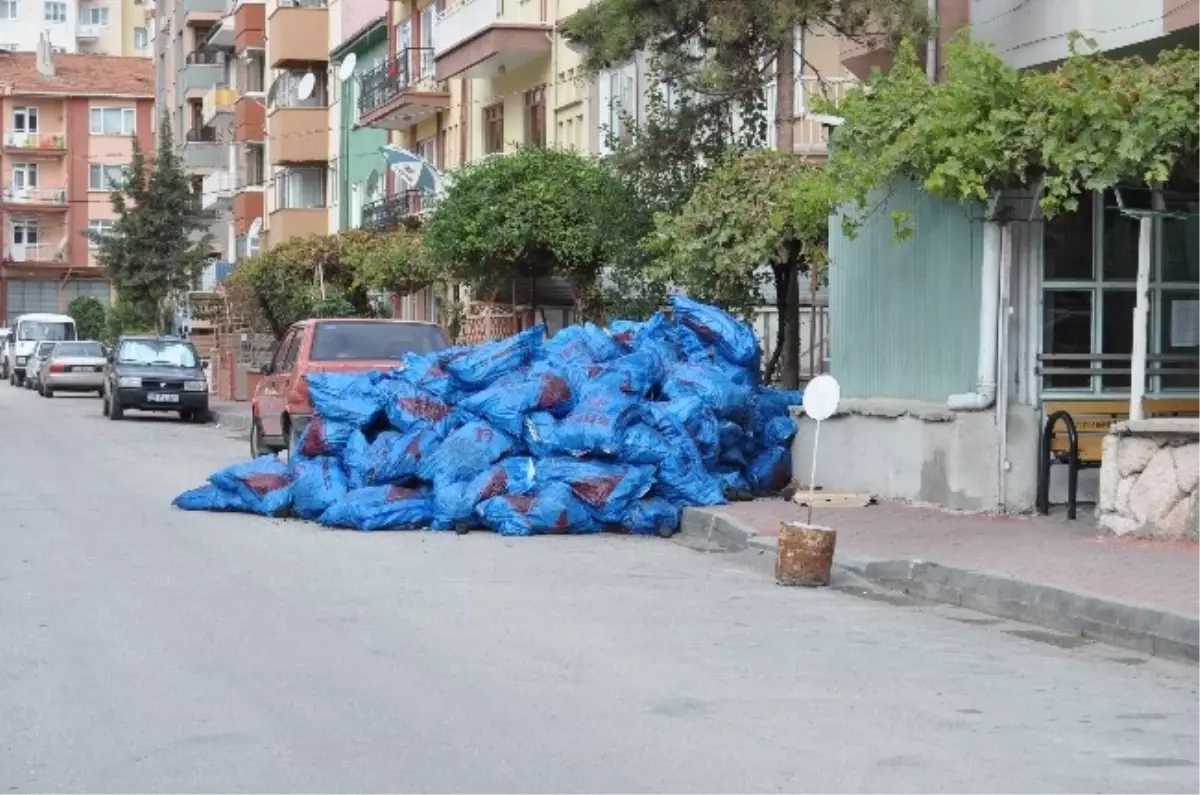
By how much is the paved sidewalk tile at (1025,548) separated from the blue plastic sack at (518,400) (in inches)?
70.8

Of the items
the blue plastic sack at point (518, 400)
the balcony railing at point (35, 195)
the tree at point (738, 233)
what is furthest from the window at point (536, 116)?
the balcony railing at point (35, 195)

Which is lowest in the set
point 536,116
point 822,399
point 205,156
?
point 822,399

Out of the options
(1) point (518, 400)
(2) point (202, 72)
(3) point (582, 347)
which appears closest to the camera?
(1) point (518, 400)

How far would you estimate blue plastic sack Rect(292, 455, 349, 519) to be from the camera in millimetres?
18500

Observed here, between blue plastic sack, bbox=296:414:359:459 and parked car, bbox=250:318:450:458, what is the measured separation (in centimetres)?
329

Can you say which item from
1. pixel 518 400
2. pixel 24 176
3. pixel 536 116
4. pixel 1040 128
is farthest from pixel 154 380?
pixel 24 176

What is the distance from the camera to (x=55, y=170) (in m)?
108

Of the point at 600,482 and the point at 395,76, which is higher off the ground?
the point at 395,76

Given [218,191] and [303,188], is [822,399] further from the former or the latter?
[218,191]

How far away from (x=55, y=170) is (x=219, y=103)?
30926 mm

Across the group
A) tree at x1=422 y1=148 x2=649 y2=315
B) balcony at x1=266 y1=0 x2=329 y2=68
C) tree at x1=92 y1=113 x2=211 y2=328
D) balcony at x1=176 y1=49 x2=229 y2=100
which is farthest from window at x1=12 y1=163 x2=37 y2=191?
tree at x1=422 y1=148 x2=649 y2=315

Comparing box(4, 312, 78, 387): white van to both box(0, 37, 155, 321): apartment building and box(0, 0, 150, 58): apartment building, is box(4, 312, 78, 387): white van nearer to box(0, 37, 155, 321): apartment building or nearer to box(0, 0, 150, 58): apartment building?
box(0, 37, 155, 321): apartment building

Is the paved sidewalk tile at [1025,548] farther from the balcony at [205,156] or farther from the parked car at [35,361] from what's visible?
the balcony at [205,156]

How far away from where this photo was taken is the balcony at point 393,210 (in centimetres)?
4847
